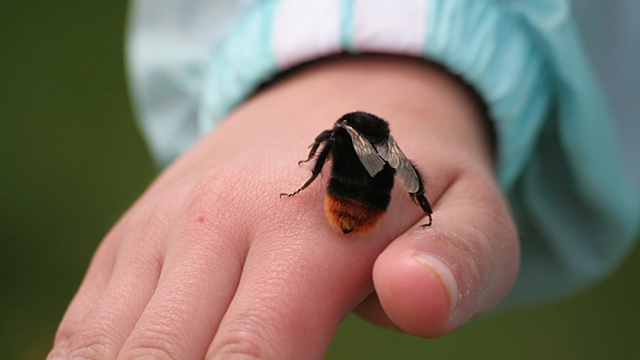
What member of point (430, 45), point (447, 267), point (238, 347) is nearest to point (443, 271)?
point (447, 267)

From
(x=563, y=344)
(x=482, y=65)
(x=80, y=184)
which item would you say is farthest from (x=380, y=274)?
(x=80, y=184)

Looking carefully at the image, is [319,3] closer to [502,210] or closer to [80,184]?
[502,210]

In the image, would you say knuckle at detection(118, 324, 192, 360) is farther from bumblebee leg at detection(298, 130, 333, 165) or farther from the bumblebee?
bumblebee leg at detection(298, 130, 333, 165)

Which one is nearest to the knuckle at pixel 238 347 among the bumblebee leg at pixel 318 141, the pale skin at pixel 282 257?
the pale skin at pixel 282 257

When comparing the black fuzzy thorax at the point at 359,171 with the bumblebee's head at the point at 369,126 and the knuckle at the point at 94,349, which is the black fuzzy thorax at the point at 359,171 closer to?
the bumblebee's head at the point at 369,126

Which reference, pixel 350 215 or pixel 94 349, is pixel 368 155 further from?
pixel 94 349

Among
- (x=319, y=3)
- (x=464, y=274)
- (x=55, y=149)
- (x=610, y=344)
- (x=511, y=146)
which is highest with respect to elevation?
(x=319, y=3)

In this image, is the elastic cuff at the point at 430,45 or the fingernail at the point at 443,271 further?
the elastic cuff at the point at 430,45

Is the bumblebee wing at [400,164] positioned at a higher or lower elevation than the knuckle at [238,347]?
higher
